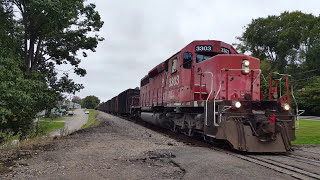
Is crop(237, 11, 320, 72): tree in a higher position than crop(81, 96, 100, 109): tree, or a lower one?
higher

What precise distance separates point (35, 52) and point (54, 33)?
8.10 ft

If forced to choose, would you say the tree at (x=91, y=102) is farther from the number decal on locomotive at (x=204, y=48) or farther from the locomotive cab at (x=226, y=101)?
the number decal on locomotive at (x=204, y=48)

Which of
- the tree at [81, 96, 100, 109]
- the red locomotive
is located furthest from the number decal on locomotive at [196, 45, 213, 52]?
the tree at [81, 96, 100, 109]

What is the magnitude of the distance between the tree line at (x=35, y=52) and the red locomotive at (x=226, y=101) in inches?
220

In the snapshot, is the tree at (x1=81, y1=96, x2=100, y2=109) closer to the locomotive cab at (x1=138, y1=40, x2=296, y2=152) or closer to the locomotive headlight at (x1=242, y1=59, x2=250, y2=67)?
the locomotive cab at (x1=138, y1=40, x2=296, y2=152)

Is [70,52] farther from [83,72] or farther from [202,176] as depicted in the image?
[202,176]

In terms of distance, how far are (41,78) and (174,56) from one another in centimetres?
641

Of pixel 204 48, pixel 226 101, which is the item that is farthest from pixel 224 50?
pixel 226 101

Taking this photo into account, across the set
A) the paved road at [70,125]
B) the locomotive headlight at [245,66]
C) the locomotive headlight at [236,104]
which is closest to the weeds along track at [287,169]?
the locomotive headlight at [236,104]

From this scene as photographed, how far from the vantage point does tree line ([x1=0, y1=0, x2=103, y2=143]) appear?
992 cm

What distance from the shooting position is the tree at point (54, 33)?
37.8 ft

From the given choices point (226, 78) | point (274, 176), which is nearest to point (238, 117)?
point (226, 78)

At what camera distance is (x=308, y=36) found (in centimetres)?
4816

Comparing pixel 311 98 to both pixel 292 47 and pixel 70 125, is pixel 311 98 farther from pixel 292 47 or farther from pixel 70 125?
pixel 70 125
